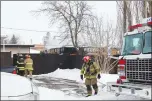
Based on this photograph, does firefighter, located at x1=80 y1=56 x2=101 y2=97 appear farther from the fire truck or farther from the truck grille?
the truck grille

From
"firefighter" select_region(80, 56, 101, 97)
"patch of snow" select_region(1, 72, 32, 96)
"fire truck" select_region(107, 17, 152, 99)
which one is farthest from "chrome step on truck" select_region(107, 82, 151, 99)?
"patch of snow" select_region(1, 72, 32, 96)

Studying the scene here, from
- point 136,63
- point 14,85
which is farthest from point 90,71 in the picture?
point 14,85

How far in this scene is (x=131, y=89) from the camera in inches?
327

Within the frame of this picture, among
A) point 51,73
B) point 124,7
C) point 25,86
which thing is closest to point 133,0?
point 124,7

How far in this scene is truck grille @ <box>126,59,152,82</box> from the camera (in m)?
8.25

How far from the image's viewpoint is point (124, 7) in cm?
1906

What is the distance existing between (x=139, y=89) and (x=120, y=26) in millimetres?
14893

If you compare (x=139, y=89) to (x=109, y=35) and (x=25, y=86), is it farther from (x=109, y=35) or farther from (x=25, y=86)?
(x=109, y=35)

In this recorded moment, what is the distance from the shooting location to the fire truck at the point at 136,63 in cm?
823

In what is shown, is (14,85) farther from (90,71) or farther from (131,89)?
(90,71)

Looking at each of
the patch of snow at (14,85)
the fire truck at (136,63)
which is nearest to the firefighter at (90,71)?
the fire truck at (136,63)

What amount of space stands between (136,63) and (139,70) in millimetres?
219

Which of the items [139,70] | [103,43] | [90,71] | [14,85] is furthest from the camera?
[103,43]

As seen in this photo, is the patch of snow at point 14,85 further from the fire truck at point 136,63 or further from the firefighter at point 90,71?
the firefighter at point 90,71
